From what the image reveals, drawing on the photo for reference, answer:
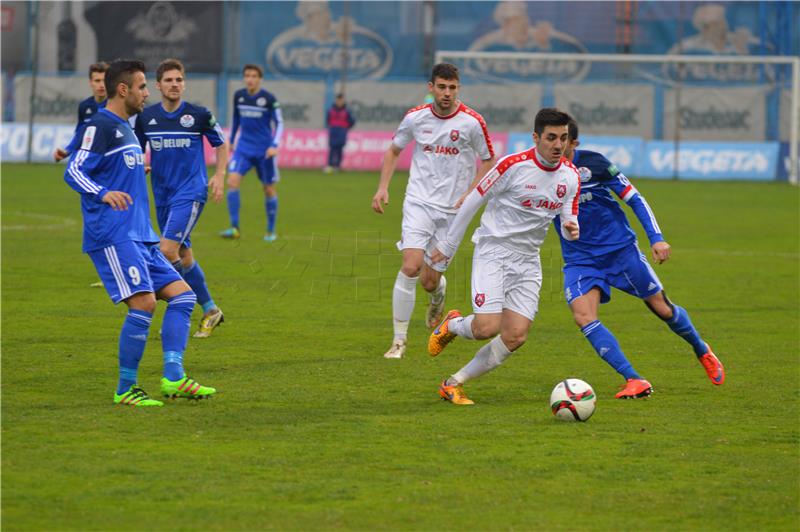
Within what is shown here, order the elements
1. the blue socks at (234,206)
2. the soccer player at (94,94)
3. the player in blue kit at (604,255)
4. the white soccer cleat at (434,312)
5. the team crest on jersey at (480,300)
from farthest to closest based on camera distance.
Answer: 1. the blue socks at (234,206)
2. the soccer player at (94,94)
3. the white soccer cleat at (434,312)
4. the player in blue kit at (604,255)
5. the team crest on jersey at (480,300)

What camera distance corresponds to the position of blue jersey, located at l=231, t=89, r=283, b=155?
1903 cm

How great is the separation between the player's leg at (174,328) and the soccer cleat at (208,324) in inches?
104

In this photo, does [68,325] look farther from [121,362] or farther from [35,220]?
[35,220]

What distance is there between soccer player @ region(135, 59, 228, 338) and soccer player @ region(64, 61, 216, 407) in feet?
9.13

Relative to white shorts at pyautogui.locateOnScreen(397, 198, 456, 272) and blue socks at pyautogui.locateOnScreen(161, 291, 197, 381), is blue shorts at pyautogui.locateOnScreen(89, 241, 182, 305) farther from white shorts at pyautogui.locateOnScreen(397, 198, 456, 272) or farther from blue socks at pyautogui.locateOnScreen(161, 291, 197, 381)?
white shorts at pyautogui.locateOnScreen(397, 198, 456, 272)

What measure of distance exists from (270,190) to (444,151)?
8.58m

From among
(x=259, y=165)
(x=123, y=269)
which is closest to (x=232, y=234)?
(x=259, y=165)

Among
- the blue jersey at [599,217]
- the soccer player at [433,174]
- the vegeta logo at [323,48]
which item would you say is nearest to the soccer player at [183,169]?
the soccer player at [433,174]

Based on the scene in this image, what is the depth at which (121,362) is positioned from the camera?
796cm

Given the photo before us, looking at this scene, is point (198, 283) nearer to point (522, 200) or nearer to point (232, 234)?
point (522, 200)

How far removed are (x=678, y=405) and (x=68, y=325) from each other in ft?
18.5

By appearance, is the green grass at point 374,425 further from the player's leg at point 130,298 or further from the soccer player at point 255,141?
the soccer player at point 255,141

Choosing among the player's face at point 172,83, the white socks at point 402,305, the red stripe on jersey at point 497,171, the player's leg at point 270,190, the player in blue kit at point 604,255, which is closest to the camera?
the red stripe on jersey at point 497,171

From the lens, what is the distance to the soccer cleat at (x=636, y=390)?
8.60 m
